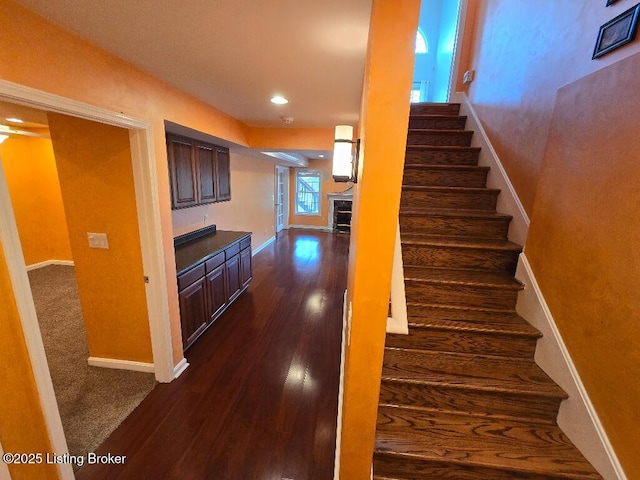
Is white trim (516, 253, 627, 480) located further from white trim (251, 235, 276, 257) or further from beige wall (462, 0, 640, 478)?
white trim (251, 235, 276, 257)

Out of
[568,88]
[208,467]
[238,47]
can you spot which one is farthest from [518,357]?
[238,47]

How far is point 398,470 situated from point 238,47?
90.5 inches

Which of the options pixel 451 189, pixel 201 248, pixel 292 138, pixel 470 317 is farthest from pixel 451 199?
pixel 201 248

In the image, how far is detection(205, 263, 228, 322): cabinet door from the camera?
2.82m

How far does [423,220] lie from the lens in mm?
1989

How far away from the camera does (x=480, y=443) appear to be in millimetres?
1273

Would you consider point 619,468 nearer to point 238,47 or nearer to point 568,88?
point 568,88

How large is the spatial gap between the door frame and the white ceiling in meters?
0.36

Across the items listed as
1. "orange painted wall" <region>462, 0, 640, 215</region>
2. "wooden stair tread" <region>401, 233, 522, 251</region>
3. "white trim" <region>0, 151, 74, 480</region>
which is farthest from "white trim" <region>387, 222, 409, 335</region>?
"white trim" <region>0, 151, 74, 480</region>

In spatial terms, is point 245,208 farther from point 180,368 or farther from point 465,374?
point 465,374

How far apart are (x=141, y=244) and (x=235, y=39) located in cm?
154

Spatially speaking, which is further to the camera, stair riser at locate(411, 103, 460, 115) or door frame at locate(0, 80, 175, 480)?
stair riser at locate(411, 103, 460, 115)

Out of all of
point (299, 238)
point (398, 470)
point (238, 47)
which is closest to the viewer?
point (398, 470)

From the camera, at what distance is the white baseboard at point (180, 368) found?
222 centimetres
